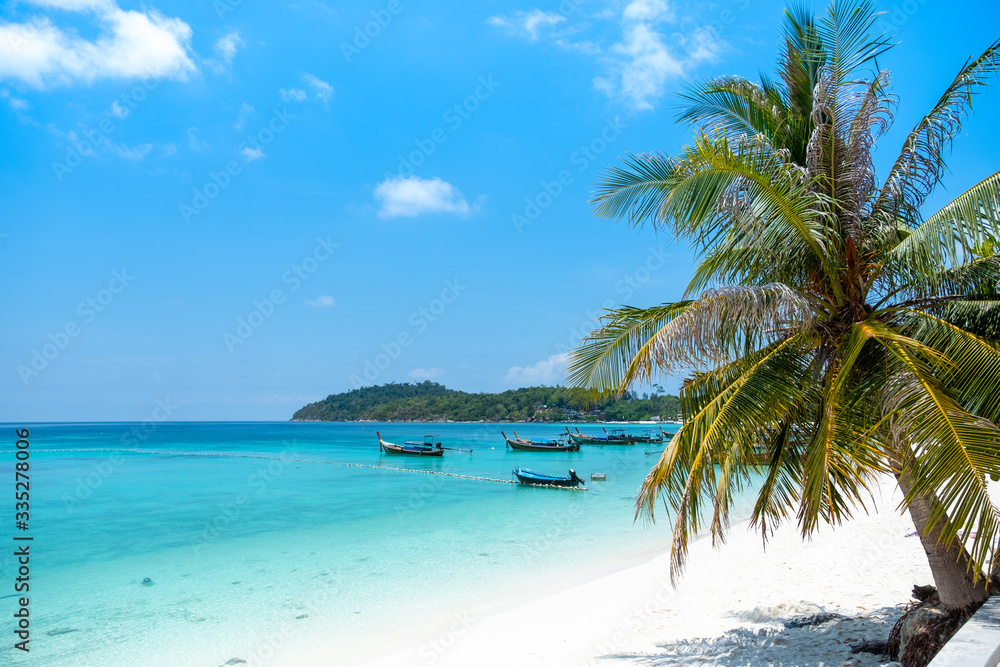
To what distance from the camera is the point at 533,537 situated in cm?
1437

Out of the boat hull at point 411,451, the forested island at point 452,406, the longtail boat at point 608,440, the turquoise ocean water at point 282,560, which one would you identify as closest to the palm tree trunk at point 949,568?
the turquoise ocean water at point 282,560

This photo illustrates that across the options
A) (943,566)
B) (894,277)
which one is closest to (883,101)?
(894,277)

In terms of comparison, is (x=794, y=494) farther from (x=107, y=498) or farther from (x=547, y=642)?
(x=107, y=498)

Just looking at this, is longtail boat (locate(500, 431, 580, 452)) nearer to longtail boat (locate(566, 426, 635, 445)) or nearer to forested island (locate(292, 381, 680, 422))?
longtail boat (locate(566, 426, 635, 445))

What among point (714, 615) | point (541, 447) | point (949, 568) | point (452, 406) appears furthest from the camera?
point (452, 406)

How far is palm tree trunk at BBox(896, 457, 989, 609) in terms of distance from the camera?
3.87 metres

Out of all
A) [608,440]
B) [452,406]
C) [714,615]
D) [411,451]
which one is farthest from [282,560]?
[452,406]

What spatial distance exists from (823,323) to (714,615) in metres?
4.29

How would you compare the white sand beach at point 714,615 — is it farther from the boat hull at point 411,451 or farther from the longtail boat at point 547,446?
the longtail boat at point 547,446

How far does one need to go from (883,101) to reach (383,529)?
48.2ft

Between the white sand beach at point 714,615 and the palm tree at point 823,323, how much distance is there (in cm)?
166

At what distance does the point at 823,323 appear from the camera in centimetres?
418

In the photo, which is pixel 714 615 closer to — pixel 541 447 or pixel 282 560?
pixel 282 560

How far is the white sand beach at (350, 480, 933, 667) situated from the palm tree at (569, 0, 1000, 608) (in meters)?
1.66
